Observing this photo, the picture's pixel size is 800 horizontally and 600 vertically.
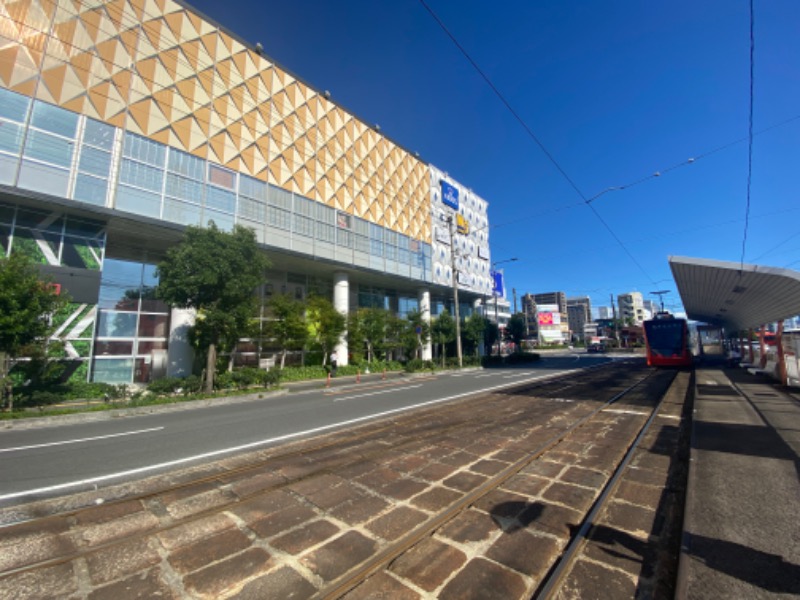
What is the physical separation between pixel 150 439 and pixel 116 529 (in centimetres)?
471

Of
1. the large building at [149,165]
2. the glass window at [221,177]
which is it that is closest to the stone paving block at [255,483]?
the large building at [149,165]

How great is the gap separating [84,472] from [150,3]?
26.3 meters

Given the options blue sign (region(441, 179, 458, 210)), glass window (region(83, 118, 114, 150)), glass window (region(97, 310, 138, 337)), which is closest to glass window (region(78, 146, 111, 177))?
glass window (region(83, 118, 114, 150))

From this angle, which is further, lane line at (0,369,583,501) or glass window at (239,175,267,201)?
glass window at (239,175,267,201)

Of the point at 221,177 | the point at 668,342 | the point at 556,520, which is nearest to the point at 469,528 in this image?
the point at 556,520

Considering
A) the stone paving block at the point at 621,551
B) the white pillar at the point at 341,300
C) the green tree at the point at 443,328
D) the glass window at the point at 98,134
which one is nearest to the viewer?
the stone paving block at the point at 621,551

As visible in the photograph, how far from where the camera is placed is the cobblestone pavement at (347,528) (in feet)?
8.38

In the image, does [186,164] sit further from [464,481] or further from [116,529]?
[464,481]

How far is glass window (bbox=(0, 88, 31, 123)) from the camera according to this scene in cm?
1431

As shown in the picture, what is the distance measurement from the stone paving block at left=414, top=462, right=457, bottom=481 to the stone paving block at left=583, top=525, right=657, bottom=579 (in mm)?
1970

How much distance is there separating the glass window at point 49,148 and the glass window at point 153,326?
8491 mm

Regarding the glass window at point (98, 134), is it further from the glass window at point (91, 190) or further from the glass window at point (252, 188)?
the glass window at point (252, 188)

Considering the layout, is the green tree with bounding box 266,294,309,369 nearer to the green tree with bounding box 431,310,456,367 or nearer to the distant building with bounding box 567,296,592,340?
the green tree with bounding box 431,310,456,367

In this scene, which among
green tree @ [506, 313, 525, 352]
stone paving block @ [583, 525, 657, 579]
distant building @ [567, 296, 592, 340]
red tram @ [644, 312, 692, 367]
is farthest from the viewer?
distant building @ [567, 296, 592, 340]
